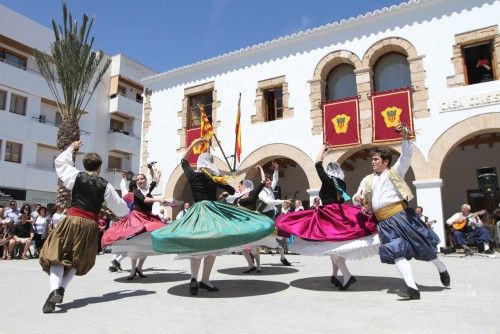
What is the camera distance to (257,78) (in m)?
15.0

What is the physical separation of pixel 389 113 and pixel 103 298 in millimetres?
10116

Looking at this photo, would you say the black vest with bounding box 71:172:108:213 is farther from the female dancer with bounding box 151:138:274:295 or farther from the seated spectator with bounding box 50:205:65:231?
the seated spectator with bounding box 50:205:65:231

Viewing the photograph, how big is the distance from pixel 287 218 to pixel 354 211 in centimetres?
91

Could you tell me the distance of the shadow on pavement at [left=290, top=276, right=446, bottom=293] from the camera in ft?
16.8

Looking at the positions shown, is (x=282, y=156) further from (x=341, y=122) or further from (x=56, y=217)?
(x=56, y=217)

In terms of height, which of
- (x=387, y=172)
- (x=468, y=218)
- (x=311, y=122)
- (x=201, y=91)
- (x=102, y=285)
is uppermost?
(x=201, y=91)

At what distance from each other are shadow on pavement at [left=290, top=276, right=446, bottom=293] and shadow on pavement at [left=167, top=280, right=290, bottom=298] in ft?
1.06

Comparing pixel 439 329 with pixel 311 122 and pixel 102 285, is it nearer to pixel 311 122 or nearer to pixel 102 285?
pixel 102 285

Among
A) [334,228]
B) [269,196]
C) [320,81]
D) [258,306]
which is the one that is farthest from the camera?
[320,81]

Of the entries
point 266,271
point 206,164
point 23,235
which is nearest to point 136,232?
point 206,164

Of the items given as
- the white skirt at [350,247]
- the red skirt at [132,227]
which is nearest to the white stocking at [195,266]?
the red skirt at [132,227]

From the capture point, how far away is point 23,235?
1184 cm

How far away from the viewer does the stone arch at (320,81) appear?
13414 mm

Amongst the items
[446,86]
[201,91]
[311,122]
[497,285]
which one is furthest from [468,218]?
[201,91]
